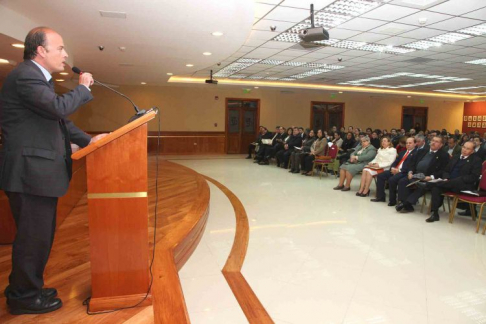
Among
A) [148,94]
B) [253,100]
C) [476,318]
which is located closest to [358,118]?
[253,100]

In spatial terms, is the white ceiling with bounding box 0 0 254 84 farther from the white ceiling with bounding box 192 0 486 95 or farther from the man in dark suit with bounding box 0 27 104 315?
the man in dark suit with bounding box 0 27 104 315

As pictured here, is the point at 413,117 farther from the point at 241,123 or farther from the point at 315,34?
the point at 315,34

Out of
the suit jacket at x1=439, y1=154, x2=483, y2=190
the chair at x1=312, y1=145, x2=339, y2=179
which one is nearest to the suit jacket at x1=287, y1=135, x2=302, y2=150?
the chair at x1=312, y1=145, x2=339, y2=179

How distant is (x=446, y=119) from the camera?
57.4 feet

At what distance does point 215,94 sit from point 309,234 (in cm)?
1062

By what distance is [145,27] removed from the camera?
491 centimetres

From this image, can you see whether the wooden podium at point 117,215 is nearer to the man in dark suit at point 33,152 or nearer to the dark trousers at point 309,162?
the man in dark suit at point 33,152

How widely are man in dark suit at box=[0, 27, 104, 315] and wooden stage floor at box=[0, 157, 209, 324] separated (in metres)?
0.19

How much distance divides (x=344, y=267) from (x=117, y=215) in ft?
7.09

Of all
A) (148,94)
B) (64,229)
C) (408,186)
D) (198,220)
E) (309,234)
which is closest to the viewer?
(64,229)

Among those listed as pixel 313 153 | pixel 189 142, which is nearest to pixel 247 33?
pixel 313 153

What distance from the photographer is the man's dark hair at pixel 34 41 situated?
1660mm

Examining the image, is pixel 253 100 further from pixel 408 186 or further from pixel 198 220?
pixel 198 220

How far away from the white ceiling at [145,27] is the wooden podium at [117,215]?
2.79 meters
